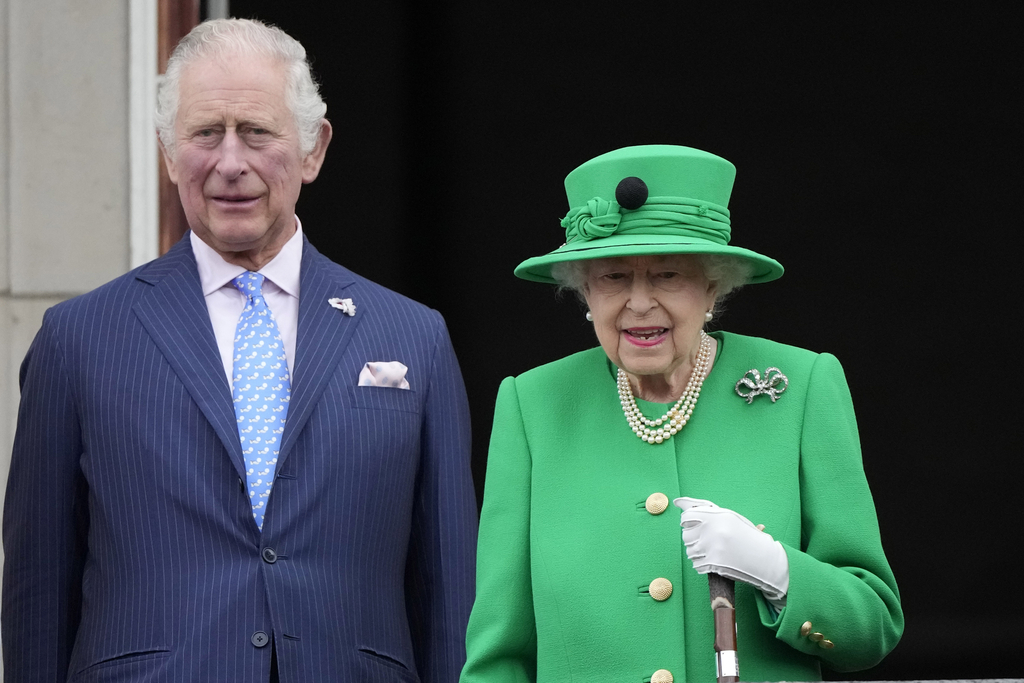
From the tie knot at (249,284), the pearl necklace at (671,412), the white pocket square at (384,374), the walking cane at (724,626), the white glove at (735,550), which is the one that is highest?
the tie knot at (249,284)

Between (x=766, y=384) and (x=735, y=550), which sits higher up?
(x=766, y=384)

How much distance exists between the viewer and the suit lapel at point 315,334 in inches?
118

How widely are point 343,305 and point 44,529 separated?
2.36 ft

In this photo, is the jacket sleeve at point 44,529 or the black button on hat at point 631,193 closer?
the black button on hat at point 631,193

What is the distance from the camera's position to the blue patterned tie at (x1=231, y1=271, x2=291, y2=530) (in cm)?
296

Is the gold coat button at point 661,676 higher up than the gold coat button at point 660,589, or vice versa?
the gold coat button at point 660,589

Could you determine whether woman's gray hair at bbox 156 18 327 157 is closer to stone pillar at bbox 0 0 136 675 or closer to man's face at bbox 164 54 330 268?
man's face at bbox 164 54 330 268

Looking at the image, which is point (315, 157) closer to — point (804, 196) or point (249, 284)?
point (249, 284)

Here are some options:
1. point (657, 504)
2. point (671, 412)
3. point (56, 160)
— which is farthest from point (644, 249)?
point (56, 160)

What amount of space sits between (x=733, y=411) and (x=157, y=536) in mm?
1072

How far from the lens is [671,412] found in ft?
9.04

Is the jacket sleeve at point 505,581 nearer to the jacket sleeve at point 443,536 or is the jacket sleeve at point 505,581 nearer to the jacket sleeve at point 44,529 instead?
the jacket sleeve at point 443,536

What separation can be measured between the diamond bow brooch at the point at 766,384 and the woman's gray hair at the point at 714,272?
154mm

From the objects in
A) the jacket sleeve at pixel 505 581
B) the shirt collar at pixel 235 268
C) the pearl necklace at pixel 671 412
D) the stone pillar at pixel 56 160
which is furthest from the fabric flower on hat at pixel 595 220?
the stone pillar at pixel 56 160
